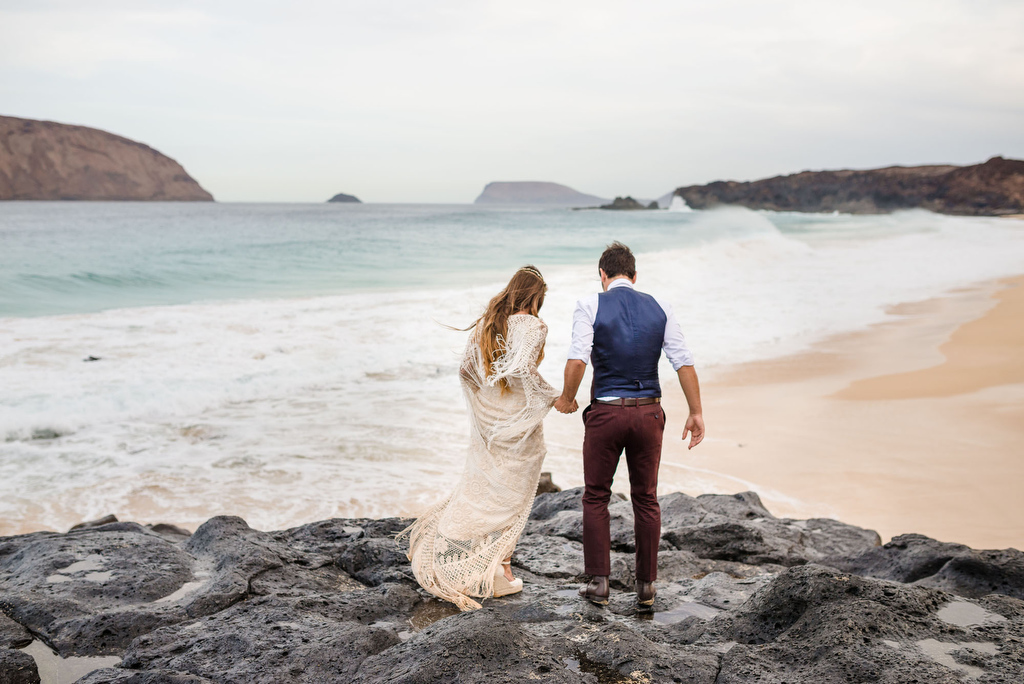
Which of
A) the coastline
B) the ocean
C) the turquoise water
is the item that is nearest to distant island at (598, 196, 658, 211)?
the turquoise water

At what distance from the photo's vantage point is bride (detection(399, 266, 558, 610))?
12.4 feet

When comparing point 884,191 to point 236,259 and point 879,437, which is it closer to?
point 236,259

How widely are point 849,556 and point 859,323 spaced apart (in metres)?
12.4

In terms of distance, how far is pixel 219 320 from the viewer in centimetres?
1677

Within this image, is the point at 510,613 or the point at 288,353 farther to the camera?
the point at 288,353

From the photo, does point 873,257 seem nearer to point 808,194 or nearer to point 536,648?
point 536,648

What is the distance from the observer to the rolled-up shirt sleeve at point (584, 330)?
3.54 m

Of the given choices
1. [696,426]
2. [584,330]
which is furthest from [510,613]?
[584,330]

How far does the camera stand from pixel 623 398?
3.58m

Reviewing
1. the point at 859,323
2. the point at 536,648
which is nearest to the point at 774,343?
the point at 859,323

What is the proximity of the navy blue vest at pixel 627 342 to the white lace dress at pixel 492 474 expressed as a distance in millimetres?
331

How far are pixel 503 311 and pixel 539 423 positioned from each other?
626mm

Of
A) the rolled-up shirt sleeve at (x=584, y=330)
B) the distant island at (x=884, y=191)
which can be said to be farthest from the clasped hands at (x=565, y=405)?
the distant island at (x=884, y=191)

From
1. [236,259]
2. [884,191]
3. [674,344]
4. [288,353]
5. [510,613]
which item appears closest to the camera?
[510,613]
